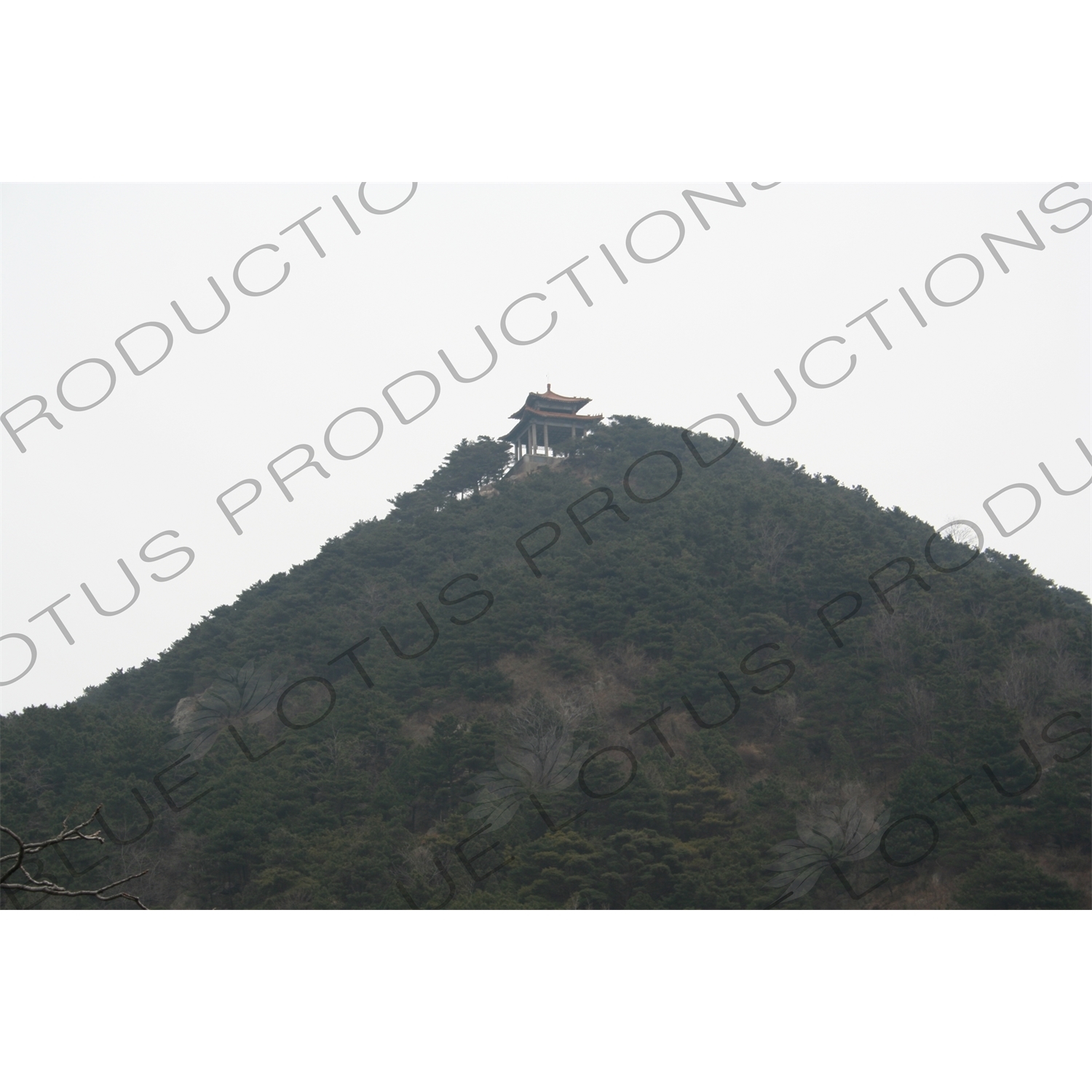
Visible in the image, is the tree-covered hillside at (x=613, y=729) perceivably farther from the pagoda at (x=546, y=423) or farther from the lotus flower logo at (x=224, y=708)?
the pagoda at (x=546, y=423)

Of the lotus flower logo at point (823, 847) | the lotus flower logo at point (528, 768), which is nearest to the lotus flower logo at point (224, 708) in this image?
the lotus flower logo at point (528, 768)

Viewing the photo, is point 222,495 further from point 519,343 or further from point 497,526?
point 497,526

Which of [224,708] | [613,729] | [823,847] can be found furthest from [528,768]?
[224,708]

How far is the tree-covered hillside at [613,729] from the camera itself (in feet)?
44.8

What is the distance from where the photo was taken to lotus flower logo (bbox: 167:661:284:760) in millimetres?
18969

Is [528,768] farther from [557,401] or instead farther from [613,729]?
[557,401]

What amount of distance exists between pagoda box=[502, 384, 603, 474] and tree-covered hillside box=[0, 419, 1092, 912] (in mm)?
6422

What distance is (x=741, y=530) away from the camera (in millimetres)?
26344

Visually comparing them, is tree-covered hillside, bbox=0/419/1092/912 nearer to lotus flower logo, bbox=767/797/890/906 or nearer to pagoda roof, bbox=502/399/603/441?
lotus flower logo, bbox=767/797/890/906

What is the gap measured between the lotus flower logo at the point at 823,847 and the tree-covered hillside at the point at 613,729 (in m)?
0.04

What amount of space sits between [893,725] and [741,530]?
9.74 meters

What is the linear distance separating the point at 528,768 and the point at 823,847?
4.89m

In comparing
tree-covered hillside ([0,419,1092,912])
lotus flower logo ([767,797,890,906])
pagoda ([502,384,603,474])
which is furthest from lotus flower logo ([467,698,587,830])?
pagoda ([502,384,603,474])

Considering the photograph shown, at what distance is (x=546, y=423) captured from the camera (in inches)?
1406
